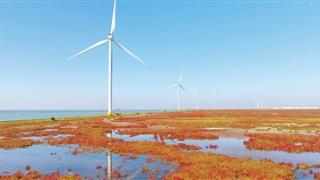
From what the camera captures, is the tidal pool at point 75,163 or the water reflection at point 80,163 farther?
the tidal pool at point 75,163

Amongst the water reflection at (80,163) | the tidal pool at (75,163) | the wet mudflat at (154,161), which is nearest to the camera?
the wet mudflat at (154,161)

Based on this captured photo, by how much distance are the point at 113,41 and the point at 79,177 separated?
A: 7666cm

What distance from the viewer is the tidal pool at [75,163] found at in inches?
802

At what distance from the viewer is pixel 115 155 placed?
88.0 ft

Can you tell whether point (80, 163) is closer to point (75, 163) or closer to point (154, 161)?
point (75, 163)

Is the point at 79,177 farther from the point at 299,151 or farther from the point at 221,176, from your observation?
the point at 299,151

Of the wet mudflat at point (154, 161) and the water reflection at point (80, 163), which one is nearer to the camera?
the wet mudflat at point (154, 161)

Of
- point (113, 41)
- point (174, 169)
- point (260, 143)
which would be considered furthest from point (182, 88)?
point (174, 169)

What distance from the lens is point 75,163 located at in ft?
76.3

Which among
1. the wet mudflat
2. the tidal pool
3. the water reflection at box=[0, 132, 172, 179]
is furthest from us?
the tidal pool

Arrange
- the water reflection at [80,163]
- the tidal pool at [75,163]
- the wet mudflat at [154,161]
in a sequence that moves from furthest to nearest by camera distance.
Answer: the tidal pool at [75,163], the water reflection at [80,163], the wet mudflat at [154,161]

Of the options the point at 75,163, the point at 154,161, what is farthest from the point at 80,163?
the point at 154,161

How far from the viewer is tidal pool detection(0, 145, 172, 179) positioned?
66.8ft

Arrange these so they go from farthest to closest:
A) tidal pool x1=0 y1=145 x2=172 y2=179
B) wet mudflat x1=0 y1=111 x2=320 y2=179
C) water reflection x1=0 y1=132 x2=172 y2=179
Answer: tidal pool x1=0 y1=145 x2=172 y2=179 → water reflection x1=0 y1=132 x2=172 y2=179 → wet mudflat x1=0 y1=111 x2=320 y2=179
